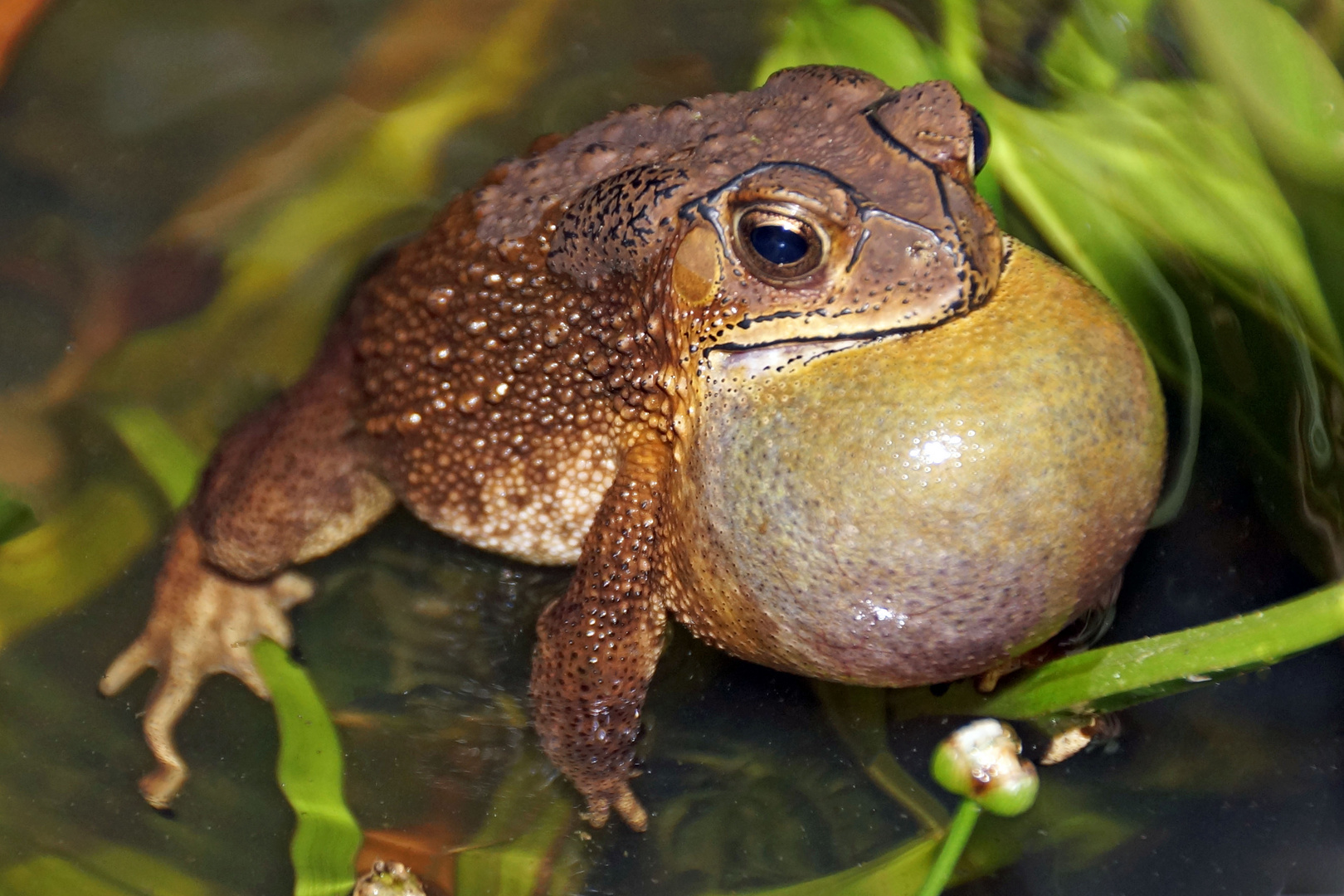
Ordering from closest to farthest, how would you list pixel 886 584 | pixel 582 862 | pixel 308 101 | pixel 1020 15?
pixel 886 584
pixel 582 862
pixel 1020 15
pixel 308 101

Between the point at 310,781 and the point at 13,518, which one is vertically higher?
the point at 13,518

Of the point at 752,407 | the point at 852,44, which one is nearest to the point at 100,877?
the point at 752,407

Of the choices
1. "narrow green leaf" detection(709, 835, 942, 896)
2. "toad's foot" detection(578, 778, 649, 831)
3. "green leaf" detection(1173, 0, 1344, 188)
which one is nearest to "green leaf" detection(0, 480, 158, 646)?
"toad's foot" detection(578, 778, 649, 831)

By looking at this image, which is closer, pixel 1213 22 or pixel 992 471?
pixel 992 471

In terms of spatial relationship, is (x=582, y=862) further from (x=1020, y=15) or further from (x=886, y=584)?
(x=1020, y=15)

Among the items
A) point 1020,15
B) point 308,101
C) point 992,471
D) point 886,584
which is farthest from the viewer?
point 308,101

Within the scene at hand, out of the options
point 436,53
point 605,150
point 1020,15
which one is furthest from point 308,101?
point 1020,15

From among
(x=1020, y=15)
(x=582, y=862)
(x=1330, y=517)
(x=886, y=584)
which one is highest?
(x=1020, y=15)

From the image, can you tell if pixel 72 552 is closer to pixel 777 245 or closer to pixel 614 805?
pixel 614 805
